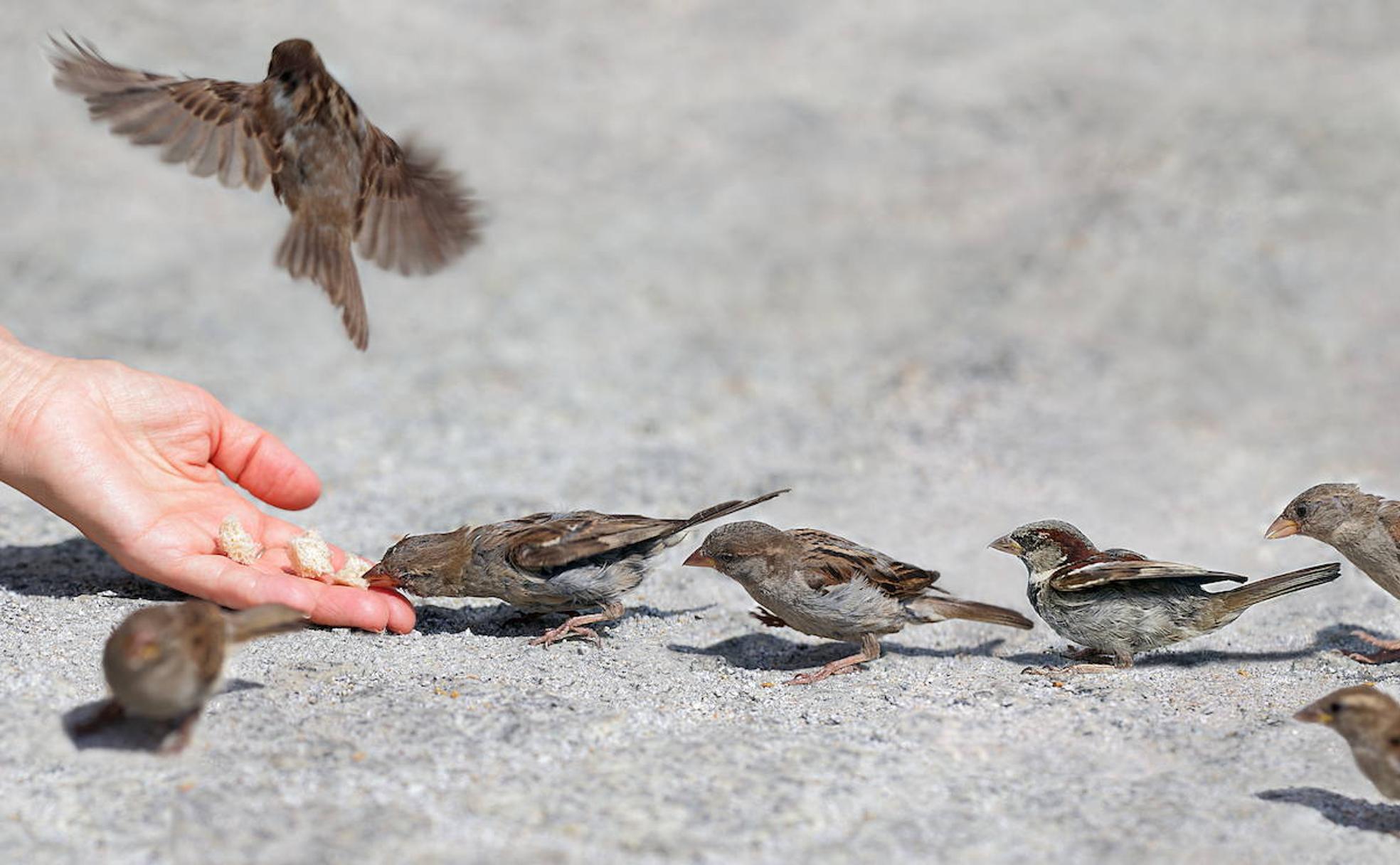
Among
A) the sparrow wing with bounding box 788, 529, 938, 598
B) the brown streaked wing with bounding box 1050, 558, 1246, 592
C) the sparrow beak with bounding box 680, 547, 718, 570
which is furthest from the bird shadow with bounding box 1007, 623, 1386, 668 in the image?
the sparrow beak with bounding box 680, 547, 718, 570

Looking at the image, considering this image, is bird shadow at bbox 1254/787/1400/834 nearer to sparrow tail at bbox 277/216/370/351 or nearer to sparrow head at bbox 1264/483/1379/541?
sparrow head at bbox 1264/483/1379/541

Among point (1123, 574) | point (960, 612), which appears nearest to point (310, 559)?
point (960, 612)

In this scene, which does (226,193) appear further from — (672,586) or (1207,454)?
(1207,454)

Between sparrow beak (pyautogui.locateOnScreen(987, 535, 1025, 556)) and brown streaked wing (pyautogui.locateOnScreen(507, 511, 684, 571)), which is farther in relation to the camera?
sparrow beak (pyautogui.locateOnScreen(987, 535, 1025, 556))

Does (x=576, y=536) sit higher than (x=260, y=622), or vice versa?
(x=576, y=536)

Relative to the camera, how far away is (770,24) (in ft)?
51.5

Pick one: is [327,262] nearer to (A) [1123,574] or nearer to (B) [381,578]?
(B) [381,578]

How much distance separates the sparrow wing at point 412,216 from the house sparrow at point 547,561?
4.41ft

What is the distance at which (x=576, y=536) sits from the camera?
5680 mm

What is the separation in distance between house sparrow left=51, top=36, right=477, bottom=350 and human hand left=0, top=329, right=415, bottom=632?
972 millimetres

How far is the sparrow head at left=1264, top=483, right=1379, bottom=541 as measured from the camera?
584 centimetres

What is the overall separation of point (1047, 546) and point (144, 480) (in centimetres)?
408

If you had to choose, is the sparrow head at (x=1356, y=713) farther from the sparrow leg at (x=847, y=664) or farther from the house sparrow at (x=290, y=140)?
the house sparrow at (x=290, y=140)

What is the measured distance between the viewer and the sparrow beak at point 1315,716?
4.04 m
